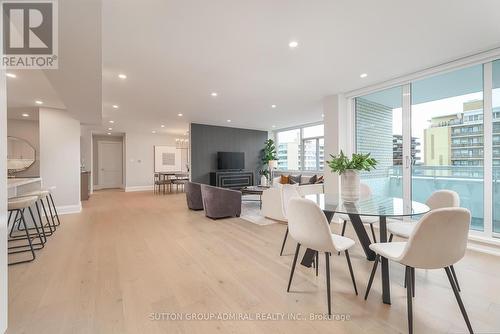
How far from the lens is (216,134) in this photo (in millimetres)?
8008

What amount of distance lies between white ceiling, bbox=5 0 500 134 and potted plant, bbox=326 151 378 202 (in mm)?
1347

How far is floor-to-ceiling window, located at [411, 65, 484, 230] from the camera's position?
3098mm

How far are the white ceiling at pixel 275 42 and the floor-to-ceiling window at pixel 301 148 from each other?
378cm

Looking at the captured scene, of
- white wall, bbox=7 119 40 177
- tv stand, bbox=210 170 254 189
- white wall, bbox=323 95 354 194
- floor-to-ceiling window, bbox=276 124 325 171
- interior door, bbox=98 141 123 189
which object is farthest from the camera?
interior door, bbox=98 141 123 189

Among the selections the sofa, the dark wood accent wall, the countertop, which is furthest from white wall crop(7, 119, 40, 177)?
the sofa

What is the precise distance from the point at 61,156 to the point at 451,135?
7.64m

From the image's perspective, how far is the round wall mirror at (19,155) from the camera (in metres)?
5.56

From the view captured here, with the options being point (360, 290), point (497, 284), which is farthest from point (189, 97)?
point (497, 284)

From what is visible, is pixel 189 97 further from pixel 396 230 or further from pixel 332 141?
pixel 396 230

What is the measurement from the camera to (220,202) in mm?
4562

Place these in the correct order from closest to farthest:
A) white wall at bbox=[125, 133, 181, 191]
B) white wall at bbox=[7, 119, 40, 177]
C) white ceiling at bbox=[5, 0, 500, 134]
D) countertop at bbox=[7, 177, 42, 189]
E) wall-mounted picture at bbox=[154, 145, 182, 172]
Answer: white ceiling at bbox=[5, 0, 500, 134] → countertop at bbox=[7, 177, 42, 189] → white wall at bbox=[7, 119, 40, 177] → white wall at bbox=[125, 133, 181, 191] → wall-mounted picture at bbox=[154, 145, 182, 172]

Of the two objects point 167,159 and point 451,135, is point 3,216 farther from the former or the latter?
point 167,159

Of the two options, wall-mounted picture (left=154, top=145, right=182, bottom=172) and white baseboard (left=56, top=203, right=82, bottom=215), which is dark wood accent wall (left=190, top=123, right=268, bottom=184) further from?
wall-mounted picture (left=154, top=145, right=182, bottom=172)

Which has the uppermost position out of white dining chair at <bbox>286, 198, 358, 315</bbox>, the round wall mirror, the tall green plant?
the round wall mirror
